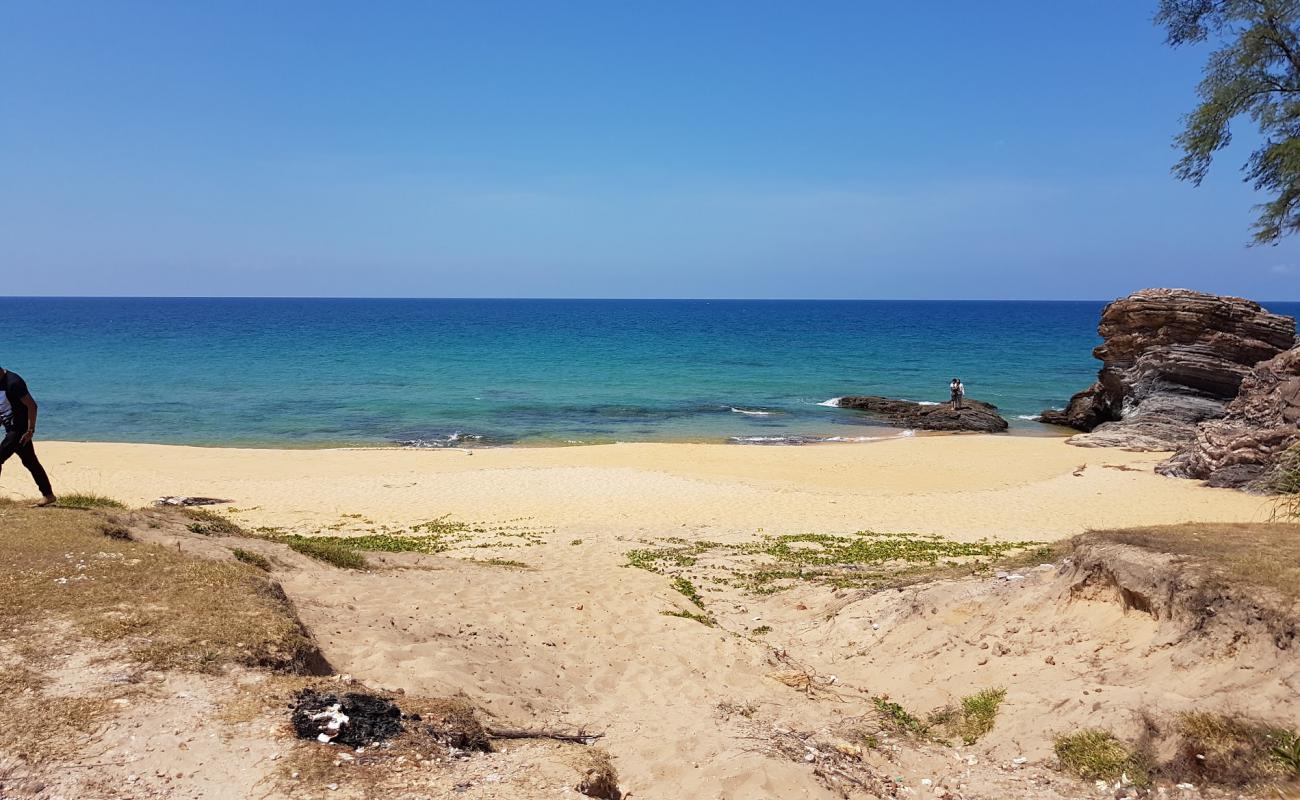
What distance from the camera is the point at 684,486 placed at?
75.2 ft

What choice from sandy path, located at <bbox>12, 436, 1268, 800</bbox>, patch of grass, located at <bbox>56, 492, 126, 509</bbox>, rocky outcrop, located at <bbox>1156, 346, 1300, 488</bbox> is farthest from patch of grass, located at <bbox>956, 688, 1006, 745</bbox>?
rocky outcrop, located at <bbox>1156, 346, 1300, 488</bbox>

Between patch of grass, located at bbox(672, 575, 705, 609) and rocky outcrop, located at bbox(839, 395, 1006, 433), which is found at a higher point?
patch of grass, located at bbox(672, 575, 705, 609)

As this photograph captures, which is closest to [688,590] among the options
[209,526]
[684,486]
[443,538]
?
[443,538]

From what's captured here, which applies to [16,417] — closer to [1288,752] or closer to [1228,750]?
[1228,750]

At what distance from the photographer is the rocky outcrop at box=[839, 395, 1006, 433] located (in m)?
37.5

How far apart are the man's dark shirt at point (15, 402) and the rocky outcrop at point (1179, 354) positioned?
1276 inches

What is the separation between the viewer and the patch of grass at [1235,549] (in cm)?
701

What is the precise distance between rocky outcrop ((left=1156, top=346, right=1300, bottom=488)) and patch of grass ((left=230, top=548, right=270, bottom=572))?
22458 mm

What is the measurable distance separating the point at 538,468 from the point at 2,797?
21125 mm

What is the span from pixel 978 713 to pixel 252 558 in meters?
8.48

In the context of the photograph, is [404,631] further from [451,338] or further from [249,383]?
[451,338]

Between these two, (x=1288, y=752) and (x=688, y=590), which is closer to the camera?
(x=1288, y=752)

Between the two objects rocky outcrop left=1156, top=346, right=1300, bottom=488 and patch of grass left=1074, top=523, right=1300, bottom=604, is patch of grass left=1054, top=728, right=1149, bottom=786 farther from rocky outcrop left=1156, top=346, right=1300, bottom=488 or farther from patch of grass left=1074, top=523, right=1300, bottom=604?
rocky outcrop left=1156, top=346, right=1300, bottom=488

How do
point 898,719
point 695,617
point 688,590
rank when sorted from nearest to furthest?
point 898,719 → point 695,617 → point 688,590
